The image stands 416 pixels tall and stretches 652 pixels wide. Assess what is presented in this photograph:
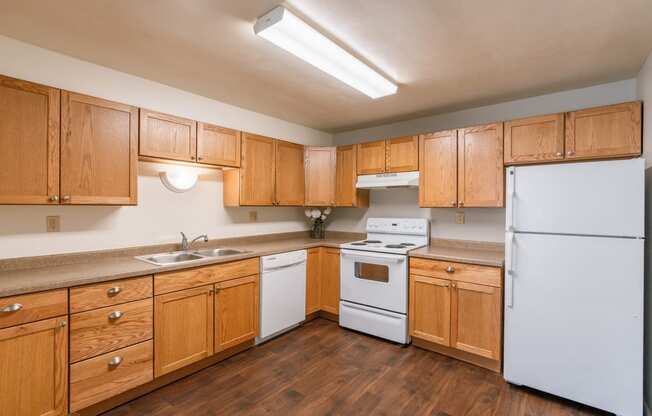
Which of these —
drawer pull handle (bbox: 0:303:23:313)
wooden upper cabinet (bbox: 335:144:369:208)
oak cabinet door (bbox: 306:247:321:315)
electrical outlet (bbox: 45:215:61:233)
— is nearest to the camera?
drawer pull handle (bbox: 0:303:23:313)

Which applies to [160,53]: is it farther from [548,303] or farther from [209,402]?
[548,303]

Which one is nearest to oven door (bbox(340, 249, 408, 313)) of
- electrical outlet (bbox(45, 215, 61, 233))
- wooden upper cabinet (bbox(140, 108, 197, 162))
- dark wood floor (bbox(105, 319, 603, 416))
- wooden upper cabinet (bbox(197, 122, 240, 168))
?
dark wood floor (bbox(105, 319, 603, 416))

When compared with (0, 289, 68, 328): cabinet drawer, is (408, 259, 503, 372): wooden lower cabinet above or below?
below

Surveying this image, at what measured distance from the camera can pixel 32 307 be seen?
5.47 feet

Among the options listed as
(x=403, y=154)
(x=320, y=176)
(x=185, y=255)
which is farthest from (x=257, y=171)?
(x=403, y=154)

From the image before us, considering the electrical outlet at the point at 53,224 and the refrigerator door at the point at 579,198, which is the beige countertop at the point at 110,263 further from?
the refrigerator door at the point at 579,198

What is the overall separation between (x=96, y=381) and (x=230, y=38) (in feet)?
7.73

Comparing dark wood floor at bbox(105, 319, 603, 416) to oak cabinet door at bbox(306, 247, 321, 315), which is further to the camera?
oak cabinet door at bbox(306, 247, 321, 315)

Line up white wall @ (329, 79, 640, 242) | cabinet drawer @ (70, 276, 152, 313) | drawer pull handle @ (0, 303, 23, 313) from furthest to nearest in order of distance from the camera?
white wall @ (329, 79, 640, 242) → cabinet drawer @ (70, 276, 152, 313) → drawer pull handle @ (0, 303, 23, 313)

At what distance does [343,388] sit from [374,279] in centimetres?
115

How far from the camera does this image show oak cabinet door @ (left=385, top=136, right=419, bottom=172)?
3314 millimetres

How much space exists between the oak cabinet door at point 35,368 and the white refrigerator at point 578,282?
3022mm

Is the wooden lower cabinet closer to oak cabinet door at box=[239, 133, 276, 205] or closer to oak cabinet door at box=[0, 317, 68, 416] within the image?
oak cabinet door at box=[239, 133, 276, 205]

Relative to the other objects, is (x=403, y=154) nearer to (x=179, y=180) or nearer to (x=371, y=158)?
(x=371, y=158)
